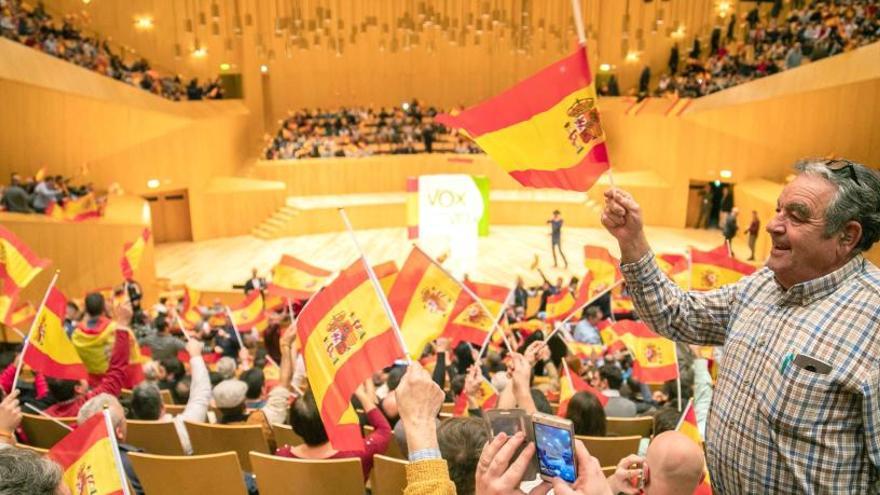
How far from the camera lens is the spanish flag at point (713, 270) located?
6551 millimetres

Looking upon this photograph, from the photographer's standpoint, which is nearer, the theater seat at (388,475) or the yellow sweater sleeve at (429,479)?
the yellow sweater sleeve at (429,479)

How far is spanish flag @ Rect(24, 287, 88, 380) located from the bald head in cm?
406

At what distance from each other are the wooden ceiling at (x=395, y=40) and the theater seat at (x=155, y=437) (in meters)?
15.2

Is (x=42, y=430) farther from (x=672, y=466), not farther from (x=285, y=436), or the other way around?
(x=672, y=466)

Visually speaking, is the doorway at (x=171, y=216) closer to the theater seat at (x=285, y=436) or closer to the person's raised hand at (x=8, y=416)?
the theater seat at (x=285, y=436)

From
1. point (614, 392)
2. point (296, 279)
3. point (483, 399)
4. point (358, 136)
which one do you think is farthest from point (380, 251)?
point (483, 399)

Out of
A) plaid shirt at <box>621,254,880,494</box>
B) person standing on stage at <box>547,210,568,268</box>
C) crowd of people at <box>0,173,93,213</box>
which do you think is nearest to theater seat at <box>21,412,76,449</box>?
plaid shirt at <box>621,254,880,494</box>

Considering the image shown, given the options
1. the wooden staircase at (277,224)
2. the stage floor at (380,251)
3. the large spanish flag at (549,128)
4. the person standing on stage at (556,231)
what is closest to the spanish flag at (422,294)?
the large spanish flag at (549,128)

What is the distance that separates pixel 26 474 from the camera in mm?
1580

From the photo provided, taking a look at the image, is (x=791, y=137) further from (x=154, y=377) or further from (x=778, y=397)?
(x=778, y=397)

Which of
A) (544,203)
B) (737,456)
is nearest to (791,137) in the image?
(544,203)

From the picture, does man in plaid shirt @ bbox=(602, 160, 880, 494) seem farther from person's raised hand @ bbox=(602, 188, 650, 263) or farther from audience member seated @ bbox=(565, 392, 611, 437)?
audience member seated @ bbox=(565, 392, 611, 437)

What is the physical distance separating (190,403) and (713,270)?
4859mm

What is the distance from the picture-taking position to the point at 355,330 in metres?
3.22
